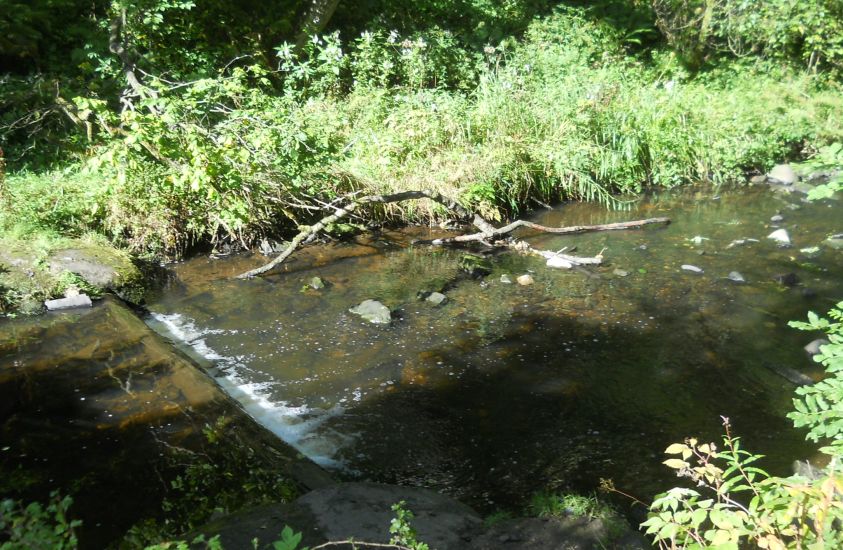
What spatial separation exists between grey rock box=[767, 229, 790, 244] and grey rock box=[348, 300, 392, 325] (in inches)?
191

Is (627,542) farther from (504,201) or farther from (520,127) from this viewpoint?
(520,127)

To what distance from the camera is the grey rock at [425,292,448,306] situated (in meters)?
5.98

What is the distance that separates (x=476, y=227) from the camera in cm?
813

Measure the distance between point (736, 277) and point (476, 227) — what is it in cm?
307

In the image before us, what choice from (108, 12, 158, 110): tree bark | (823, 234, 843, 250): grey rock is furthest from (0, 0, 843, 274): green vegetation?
(823, 234, 843, 250): grey rock

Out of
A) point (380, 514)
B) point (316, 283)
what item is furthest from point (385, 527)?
point (316, 283)

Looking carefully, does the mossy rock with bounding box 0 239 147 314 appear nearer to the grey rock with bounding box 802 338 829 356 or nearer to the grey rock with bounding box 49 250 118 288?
the grey rock with bounding box 49 250 118 288

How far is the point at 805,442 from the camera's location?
12.3 feet

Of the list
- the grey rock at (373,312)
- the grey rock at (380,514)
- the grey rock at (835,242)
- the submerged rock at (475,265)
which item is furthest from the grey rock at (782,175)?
the grey rock at (380,514)

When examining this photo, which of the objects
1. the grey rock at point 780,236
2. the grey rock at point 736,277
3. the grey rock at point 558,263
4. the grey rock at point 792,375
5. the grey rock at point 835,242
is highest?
the grey rock at point 558,263

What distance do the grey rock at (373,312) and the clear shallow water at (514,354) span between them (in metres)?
0.09

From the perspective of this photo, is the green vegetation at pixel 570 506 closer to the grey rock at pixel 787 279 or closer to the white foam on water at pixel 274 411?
the white foam on water at pixel 274 411

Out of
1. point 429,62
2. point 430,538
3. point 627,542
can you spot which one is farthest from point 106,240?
point 429,62

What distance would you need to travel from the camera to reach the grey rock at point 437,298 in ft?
19.6
